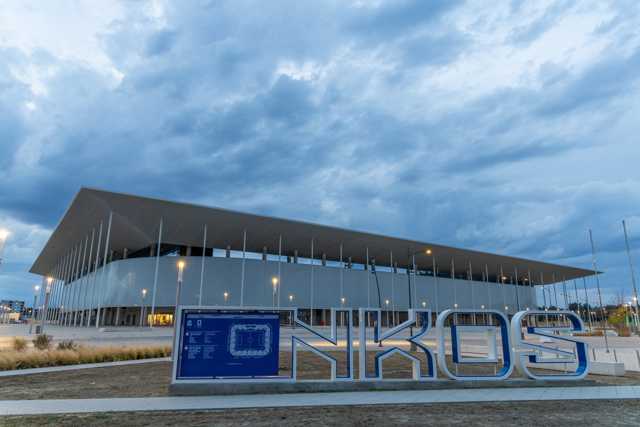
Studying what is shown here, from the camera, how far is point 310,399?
10320mm

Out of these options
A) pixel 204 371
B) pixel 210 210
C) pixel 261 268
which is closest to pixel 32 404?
pixel 204 371

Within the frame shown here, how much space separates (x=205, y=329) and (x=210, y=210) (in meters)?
36.4

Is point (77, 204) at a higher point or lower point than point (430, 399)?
higher

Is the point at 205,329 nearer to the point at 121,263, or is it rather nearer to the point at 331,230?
the point at 331,230

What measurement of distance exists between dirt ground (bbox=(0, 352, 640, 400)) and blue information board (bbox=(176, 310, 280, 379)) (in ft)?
3.65

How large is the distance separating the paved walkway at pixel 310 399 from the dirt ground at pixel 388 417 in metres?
0.47

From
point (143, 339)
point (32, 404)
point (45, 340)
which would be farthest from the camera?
point (143, 339)

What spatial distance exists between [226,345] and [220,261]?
48269mm

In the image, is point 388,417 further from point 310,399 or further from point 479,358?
point 479,358

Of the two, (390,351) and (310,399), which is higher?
(390,351)

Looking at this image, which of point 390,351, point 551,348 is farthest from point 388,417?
point 551,348

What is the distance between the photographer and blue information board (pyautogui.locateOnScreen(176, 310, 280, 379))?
1118cm

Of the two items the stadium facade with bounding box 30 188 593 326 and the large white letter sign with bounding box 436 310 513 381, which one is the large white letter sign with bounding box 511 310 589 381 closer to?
the large white letter sign with bounding box 436 310 513 381

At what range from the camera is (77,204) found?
1779 inches
